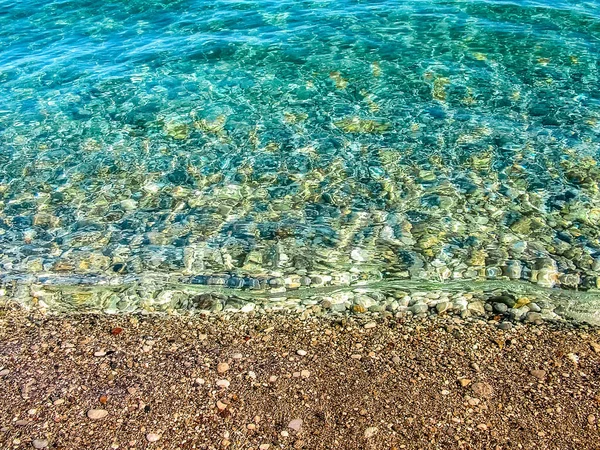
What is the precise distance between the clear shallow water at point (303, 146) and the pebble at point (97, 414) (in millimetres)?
1978

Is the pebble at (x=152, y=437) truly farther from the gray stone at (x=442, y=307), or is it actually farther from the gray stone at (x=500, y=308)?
the gray stone at (x=500, y=308)

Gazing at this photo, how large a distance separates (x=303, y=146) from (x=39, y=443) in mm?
7094

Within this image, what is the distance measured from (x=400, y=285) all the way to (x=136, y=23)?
13089mm

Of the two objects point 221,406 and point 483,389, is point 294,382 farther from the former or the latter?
point 483,389

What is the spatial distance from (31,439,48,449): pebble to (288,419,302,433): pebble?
210cm

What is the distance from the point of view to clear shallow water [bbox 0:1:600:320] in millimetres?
8375

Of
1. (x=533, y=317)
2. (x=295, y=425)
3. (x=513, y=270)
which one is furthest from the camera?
(x=513, y=270)

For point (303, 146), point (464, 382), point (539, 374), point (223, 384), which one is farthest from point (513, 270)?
point (303, 146)

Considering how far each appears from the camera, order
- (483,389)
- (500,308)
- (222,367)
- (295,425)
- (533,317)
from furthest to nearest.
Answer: (500,308) < (533,317) < (222,367) < (483,389) < (295,425)

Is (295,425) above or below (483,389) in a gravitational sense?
above

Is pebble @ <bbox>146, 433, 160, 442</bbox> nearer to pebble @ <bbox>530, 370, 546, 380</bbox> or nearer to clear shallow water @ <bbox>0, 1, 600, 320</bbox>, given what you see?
clear shallow water @ <bbox>0, 1, 600, 320</bbox>

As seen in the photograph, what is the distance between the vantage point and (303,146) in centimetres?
1128

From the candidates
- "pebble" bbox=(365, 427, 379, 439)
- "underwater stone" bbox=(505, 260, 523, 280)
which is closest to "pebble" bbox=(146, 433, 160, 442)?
"pebble" bbox=(365, 427, 379, 439)

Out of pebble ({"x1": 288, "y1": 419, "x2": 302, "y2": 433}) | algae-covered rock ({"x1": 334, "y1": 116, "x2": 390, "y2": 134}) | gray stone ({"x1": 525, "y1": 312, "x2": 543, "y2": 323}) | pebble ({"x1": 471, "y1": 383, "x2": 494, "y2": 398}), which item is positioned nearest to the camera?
pebble ({"x1": 288, "y1": 419, "x2": 302, "y2": 433})
